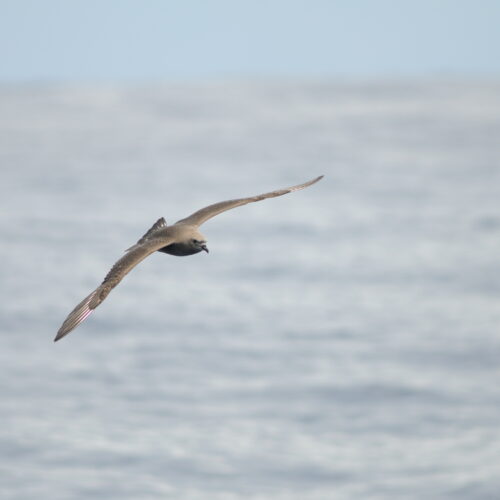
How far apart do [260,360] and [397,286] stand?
2906cm

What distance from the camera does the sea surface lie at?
283 feet

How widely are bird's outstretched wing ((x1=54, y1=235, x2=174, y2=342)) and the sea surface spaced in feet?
190

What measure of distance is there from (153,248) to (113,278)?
2.79 feet

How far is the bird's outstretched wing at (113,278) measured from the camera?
20422mm

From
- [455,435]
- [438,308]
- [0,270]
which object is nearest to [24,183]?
[0,270]

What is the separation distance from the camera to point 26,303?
13238 cm

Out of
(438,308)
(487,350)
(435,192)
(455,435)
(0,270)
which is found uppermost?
(435,192)

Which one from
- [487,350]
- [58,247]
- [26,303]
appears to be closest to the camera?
[487,350]

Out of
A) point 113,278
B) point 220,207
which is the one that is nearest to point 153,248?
point 113,278

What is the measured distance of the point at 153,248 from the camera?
70.5ft

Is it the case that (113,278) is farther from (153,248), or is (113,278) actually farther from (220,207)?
(220,207)

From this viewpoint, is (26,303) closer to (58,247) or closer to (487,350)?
(58,247)

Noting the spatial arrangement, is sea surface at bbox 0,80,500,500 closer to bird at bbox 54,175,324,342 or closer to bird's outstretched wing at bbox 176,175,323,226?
bird's outstretched wing at bbox 176,175,323,226

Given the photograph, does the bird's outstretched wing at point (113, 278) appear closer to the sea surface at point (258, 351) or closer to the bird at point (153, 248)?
the bird at point (153, 248)
